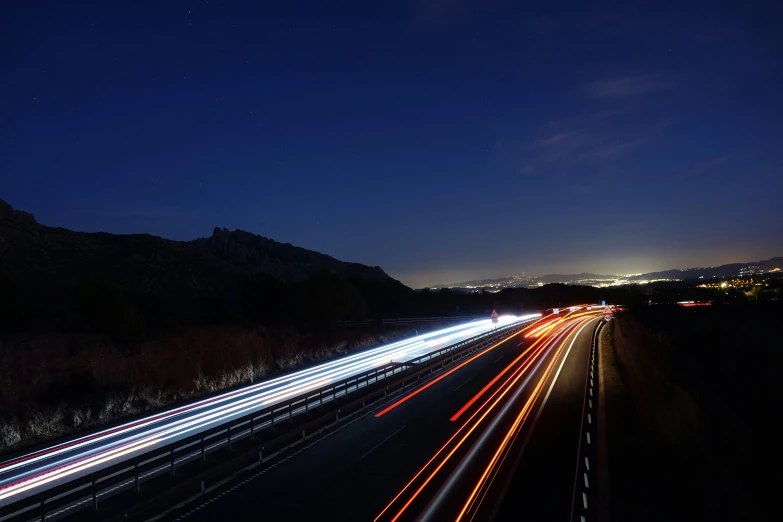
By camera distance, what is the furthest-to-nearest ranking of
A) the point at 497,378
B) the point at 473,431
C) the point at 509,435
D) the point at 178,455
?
1. the point at 497,378
2. the point at 473,431
3. the point at 509,435
4. the point at 178,455

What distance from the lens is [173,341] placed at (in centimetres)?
3359

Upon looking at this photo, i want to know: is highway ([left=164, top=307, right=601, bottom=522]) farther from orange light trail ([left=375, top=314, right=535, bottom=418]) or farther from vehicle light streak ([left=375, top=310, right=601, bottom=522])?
orange light trail ([left=375, top=314, right=535, bottom=418])

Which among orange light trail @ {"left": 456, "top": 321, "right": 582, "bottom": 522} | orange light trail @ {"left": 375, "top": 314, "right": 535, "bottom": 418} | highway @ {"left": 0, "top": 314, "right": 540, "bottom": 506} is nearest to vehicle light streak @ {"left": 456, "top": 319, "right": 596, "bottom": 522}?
orange light trail @ {"left": 456, "top": 321, "right": 582, "bottom": 522}

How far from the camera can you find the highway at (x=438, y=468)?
11.8 metres

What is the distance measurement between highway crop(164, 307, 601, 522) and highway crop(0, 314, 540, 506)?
456cm

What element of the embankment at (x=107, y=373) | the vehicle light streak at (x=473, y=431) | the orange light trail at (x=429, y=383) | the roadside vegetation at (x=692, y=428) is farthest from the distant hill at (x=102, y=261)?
the roadside vegetation at (x=692, y=428)

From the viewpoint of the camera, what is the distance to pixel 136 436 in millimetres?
19000

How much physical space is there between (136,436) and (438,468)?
34.4ft

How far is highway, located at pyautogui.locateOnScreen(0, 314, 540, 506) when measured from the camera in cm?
1479

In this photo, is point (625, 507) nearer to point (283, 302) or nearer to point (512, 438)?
point (512, 438)

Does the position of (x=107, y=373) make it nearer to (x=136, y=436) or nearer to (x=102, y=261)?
(x=136, y=436)

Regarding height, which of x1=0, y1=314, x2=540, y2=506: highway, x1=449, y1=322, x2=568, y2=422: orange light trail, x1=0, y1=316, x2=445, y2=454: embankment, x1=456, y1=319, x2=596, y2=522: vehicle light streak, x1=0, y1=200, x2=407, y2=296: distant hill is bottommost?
x1=456, y1=319, x2=596, y2=522: vehicle light streak

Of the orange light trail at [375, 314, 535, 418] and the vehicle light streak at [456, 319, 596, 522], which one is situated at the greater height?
the orange light trail at [375, 314, 535, 418]

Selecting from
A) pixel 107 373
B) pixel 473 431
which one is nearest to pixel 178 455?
pixel 473 431
